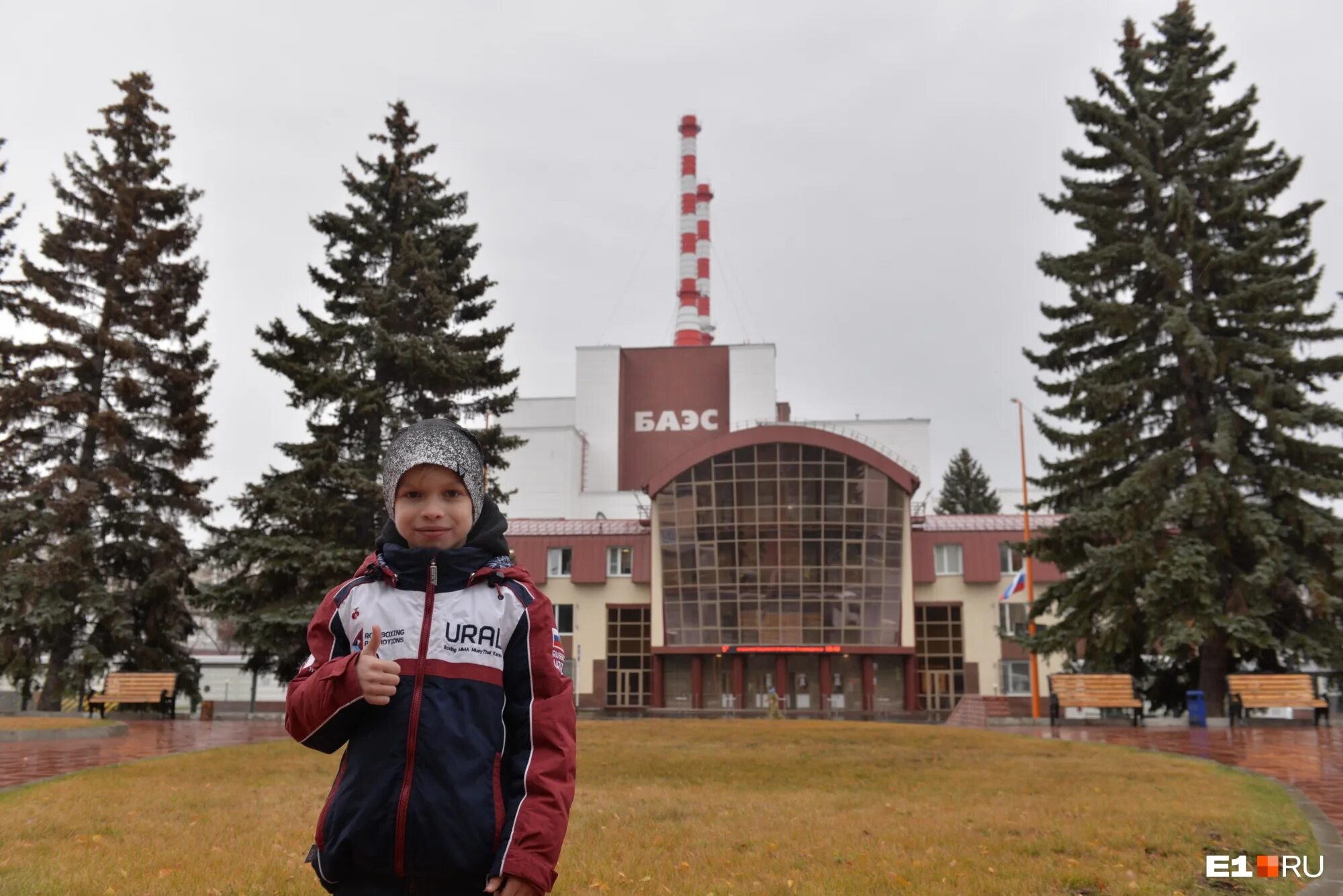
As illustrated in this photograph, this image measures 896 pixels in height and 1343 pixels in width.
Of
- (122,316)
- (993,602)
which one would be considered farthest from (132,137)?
(993,602)

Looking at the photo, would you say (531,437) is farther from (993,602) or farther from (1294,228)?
(1294,228)

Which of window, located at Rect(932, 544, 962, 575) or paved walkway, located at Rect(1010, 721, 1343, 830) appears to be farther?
window, located at Rect(932, 544, 962, 575)

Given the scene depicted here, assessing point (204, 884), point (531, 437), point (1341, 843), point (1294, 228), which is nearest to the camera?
point (204, 884)

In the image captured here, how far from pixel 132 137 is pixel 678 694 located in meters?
33.2

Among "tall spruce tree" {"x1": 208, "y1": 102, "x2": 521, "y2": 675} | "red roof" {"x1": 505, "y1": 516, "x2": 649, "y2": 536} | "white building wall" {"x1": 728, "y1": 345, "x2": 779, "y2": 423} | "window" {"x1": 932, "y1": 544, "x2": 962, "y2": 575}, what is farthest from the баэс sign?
"tall spruce tree" {"x1": 208, "y1": 102, "x2": 521, "y2": 675}

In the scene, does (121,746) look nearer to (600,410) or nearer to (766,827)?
(766,827)

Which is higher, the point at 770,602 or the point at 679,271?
the point at 679,271

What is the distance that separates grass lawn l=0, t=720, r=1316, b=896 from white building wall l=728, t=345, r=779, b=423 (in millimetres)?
52296

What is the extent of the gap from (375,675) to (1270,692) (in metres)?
26.8

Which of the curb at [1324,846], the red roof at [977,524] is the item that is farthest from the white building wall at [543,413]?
the curb at [1324,846]

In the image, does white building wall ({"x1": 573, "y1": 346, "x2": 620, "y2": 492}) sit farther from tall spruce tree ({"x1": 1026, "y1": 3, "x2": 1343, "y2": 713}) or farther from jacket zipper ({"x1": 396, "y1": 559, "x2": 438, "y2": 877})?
jacket zipper ({"x1": 396, "y1": 559, "x2": 438, "y2": 877})

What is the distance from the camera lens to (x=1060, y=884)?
6477 mm

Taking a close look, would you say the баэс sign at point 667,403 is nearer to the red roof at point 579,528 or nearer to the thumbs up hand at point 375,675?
the red roof at point 579,528

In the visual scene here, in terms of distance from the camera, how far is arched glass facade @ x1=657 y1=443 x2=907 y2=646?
49.8 meters
